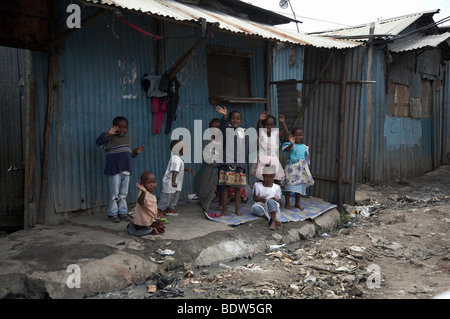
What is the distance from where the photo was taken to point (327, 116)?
7719mm

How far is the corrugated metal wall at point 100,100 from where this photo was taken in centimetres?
542

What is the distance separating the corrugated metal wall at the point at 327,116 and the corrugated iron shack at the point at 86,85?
0.60 meters

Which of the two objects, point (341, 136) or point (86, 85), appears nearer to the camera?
point (86, 85)

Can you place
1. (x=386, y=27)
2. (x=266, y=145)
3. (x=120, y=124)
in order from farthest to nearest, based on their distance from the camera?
(x=386, y=27) → (x=266, y=145) → (x=120, y=124)

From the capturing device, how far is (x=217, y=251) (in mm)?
5055

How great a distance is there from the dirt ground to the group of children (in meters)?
0.88

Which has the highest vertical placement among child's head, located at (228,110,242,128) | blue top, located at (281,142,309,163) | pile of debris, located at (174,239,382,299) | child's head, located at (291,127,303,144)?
child's head, located at (228,110,242,128)

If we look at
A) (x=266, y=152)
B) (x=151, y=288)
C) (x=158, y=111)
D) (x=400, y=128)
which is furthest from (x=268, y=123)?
(x=400, y=128)

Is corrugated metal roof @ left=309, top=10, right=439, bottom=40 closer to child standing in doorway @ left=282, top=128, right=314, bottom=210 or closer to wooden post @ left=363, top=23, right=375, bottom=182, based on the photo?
wooden post @ left=363, top=23, right=375, bottom=182

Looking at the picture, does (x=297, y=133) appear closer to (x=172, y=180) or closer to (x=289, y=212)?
(x=289, y=212)

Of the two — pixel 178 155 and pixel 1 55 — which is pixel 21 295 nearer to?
pixel 178 155

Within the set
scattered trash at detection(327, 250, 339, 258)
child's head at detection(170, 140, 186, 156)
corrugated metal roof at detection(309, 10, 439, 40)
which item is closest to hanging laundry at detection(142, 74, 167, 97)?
child's head at detection(170, 140, 186, 156)

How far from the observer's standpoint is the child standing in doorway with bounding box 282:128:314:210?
22.4 feet

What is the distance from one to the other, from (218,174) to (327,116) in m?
2.73
